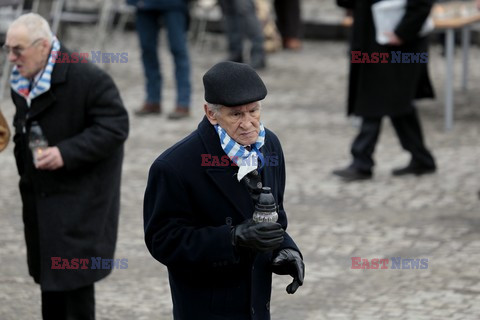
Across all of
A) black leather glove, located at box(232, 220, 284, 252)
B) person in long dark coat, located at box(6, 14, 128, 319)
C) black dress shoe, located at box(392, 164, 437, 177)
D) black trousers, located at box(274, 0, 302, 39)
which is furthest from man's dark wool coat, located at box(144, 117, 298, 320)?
black trousers, located at box(274, 0, 302, 39)

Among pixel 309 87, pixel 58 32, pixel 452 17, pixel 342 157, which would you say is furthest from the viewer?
pixel 58 32

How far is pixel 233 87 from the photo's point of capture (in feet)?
14.4

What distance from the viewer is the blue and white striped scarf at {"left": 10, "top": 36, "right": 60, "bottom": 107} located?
5910 millimetres

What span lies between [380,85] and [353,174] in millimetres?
799

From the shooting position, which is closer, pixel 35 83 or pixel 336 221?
pixel 35 83

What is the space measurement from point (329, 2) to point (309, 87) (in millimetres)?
6477

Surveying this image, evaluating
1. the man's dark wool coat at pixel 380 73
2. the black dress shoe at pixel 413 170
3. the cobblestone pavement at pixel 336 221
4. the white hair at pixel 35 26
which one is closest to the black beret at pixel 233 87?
the white hair at pixel 35 26

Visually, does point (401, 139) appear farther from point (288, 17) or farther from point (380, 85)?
point (288, 17)

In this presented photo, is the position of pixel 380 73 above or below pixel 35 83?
below

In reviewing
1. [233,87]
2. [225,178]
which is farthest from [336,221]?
[233,87]

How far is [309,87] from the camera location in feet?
47.5

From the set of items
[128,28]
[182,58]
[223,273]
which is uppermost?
[223,273]

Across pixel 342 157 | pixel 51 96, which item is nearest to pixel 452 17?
pixel 342 157

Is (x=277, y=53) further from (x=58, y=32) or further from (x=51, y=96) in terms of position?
(x=51, y=96)
